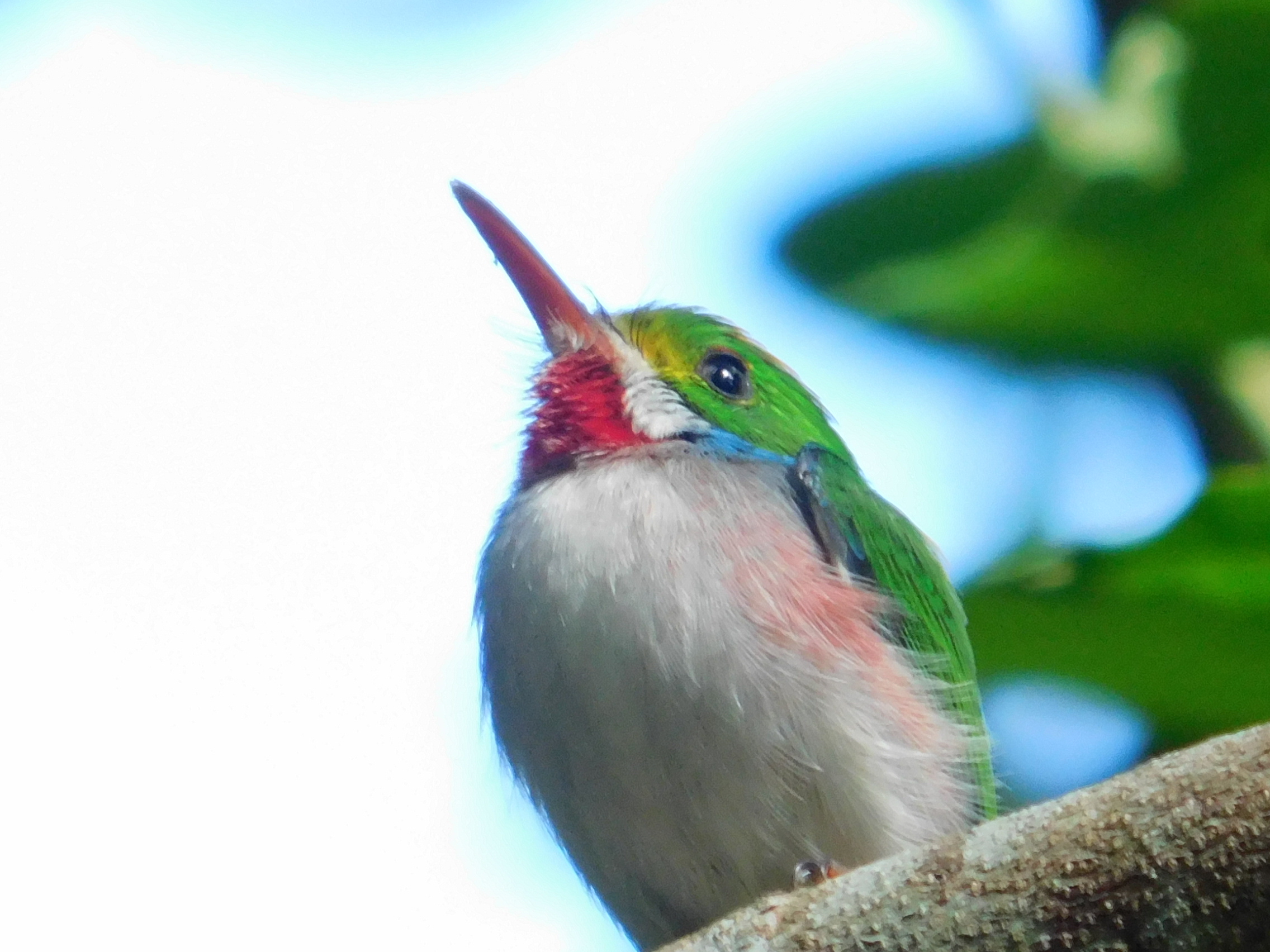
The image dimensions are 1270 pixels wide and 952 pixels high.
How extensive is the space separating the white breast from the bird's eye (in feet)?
1.71

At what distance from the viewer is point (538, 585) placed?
11.2 feet

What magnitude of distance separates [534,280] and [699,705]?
1.53m

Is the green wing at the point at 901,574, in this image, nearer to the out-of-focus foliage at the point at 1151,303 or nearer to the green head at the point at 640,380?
the green head at the point at 640,380

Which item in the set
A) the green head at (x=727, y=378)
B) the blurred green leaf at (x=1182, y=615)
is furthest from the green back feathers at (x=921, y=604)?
the blurred green leaf at (x=1182, y=615)

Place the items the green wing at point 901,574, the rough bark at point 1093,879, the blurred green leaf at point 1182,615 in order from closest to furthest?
the rough bark at point 1093,879
the blurred green leaf at point 1182,615
the green wing at point 901,574

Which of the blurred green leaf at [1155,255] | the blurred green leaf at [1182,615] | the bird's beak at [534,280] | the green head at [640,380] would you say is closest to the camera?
the blurred green leaf at [1182,615]

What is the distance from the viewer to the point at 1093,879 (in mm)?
1961

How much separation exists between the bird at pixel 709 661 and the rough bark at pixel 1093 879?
0.76 m

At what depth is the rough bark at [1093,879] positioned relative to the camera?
6.08 ft

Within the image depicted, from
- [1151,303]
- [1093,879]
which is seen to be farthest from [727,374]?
[1093,879]

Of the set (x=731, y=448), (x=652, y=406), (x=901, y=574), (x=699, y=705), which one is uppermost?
(x=652, y=406)

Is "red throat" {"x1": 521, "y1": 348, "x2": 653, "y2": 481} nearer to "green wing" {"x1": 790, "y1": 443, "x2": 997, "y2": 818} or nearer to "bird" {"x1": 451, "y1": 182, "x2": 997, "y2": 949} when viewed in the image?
"bird" {"x1": 451, "y1": 182, "x2": 997, "y2": 949}

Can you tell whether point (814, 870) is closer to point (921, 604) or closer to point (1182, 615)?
point (921, 604)

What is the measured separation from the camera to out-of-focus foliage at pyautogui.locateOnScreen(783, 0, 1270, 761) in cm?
232
